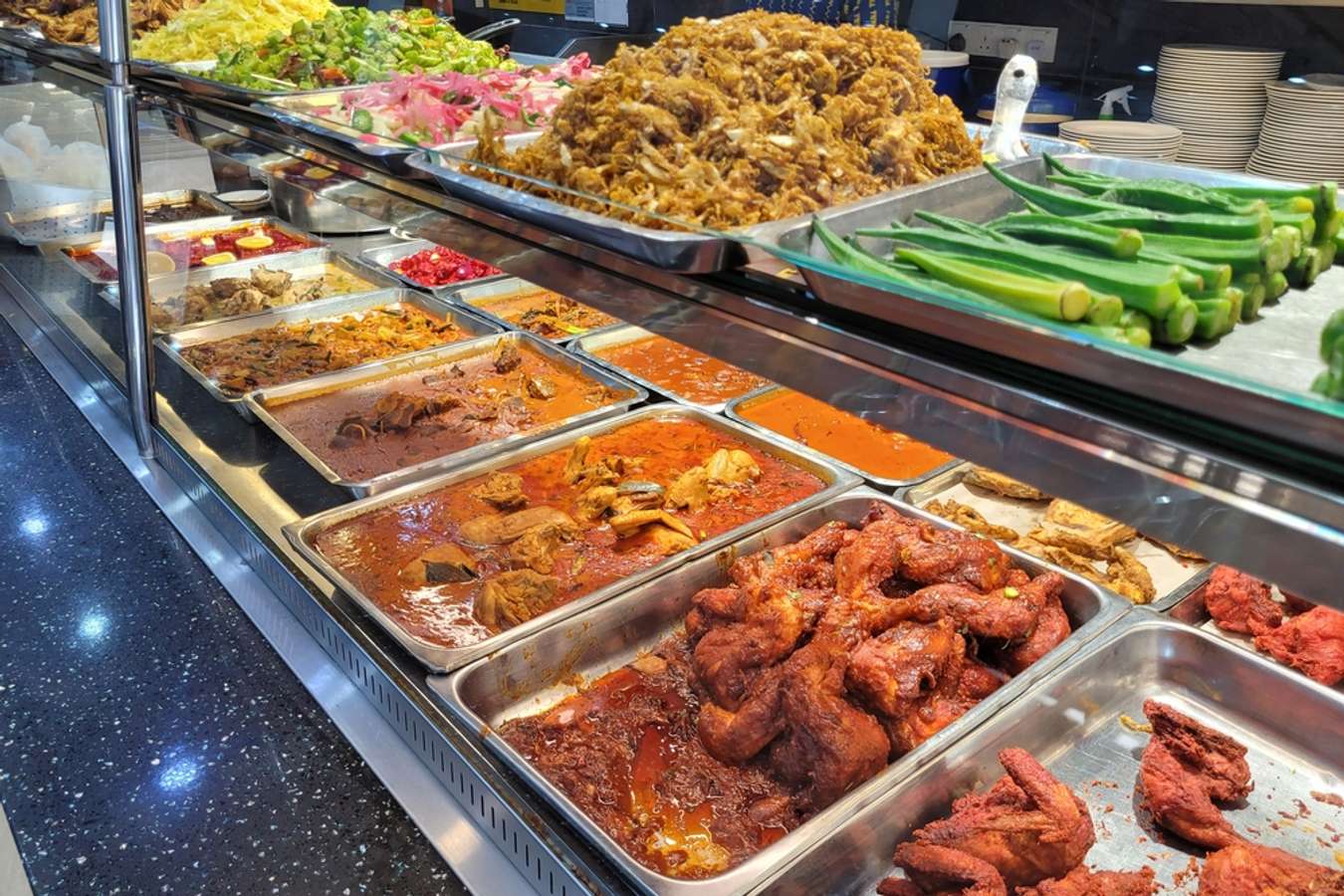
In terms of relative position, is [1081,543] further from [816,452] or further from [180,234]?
[180,234]

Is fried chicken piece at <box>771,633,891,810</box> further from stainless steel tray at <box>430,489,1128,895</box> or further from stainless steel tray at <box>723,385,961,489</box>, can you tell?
stainless steel tray at <box>723,385,961,489</box>

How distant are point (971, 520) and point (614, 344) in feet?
5.69

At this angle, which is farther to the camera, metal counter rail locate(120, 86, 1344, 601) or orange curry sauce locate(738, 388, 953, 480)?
orange curry sauce locate(738, 388, 953, 480)

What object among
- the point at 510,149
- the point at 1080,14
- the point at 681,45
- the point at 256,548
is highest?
the point at 1080,14

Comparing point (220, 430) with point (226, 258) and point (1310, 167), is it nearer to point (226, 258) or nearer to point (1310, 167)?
point (226, 258)

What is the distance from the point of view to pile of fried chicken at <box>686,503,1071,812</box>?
1852 millimetres

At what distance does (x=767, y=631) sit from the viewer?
2.07 m

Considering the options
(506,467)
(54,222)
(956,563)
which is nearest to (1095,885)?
(956,563)

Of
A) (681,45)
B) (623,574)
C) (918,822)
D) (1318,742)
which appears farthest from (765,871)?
(681,45)

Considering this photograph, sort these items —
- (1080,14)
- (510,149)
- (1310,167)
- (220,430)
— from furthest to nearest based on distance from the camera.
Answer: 1. (1080,14)
2. (220,430)
3. (1310,167)
4. (510,149)

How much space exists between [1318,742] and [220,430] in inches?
126

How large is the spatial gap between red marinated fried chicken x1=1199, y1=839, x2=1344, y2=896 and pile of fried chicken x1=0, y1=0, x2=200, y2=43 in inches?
160

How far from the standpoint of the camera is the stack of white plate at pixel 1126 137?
2285mm

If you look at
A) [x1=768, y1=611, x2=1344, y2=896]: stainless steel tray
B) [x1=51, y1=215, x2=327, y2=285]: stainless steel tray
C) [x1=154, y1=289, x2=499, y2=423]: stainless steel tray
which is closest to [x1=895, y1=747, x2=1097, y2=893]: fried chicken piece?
[x1=768, y1=611, x2=1344, y2=896]: stainless steel tray
